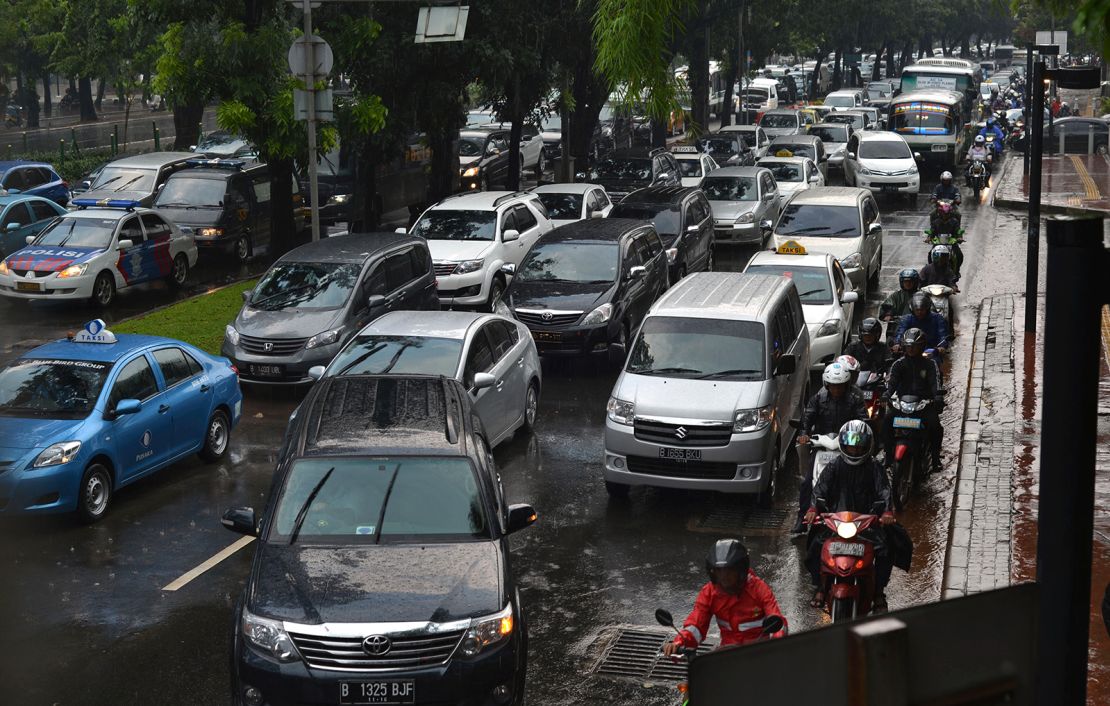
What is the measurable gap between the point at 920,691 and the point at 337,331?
15.6 m

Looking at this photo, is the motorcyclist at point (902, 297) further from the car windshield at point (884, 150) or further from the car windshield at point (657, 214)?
the car windshield at point (884, 150)

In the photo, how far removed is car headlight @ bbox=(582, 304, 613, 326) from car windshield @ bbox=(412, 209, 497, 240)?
182 inches

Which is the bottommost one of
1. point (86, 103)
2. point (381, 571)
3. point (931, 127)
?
point (381, 571)

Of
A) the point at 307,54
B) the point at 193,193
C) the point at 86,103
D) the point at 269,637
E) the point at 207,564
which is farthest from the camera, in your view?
the point at 86,103

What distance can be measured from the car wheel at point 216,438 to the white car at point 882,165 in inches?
965

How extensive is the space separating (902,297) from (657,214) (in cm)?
855

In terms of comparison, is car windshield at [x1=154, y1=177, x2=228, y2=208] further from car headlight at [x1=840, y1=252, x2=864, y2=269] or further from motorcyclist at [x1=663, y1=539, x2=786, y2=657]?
motorcyclist at [x1=663, y1=539, x2=786, y2=657]

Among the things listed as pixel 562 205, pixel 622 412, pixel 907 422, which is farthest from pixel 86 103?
pixel 907 422

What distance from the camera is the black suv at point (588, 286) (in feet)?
60.7

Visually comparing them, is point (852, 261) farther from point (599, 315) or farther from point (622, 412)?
point (622, 412)

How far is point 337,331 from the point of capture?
17469 mm

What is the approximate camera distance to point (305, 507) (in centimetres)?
901

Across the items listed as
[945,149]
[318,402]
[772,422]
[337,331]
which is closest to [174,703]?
[318,402]

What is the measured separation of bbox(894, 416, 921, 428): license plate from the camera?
42.7 feet
